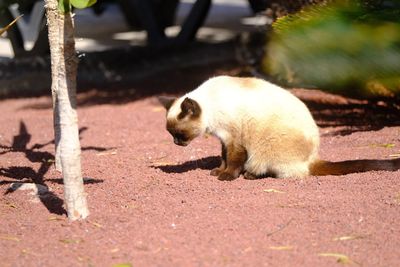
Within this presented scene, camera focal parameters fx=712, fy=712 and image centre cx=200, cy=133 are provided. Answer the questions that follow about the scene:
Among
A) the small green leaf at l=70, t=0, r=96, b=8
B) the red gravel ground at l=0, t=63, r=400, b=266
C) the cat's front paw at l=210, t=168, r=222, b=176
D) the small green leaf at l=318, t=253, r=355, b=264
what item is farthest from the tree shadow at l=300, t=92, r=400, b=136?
the small green leaf at l=70, t=0, r=96, b=8

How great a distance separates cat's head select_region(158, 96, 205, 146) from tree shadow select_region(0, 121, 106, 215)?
72cm

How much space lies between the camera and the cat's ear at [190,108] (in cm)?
528

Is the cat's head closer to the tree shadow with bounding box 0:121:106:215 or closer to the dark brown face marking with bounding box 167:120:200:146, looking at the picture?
the dark brown face marking with bounding box 167:120:200:146

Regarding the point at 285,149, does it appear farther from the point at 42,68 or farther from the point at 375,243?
the point at 42,68

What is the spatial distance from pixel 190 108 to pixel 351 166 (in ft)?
4.13

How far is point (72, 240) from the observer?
13.4 feet

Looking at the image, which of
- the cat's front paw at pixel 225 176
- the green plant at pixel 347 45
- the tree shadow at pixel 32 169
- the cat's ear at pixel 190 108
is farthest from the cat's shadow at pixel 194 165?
the green plant at pixel 347 45

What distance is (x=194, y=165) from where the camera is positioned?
5.93m

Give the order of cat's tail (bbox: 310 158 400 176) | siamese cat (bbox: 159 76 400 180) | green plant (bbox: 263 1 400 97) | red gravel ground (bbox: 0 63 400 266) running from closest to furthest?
red gravel ground (bbox: 0 63 400 266) → cat's tail (bbox: 310 158 400 176) → siamese cat (bbox: 159 76 400 180) → green plant (bbox: 263 1 400 97)

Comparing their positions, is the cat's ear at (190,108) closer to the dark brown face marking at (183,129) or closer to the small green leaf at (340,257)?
the dark brown face marking at (183,129)

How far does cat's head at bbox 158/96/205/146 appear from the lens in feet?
17.5

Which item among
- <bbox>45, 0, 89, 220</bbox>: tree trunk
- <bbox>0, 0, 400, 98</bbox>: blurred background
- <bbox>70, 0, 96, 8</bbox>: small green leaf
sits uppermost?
<bbox>70, 0, 96, 8</bbox>: small green leaf

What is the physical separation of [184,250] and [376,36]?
3384mm

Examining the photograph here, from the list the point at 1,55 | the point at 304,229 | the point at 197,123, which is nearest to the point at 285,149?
the point at 197,123
